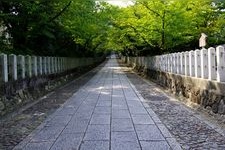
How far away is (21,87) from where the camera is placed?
1434cm

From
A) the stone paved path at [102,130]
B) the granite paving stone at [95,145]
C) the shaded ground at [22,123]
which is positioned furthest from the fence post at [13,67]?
the granite paving stone at [95,145]

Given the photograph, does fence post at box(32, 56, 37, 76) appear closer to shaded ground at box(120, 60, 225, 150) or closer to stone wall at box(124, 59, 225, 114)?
stone wall at box(124, 59, 225, 114)

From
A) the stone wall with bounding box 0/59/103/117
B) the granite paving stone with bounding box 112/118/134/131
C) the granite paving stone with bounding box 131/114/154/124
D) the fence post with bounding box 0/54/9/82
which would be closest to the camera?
the granite paving stone with bounding box 112/118/134/131

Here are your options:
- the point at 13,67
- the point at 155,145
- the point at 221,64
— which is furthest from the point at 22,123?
the point at 221,64

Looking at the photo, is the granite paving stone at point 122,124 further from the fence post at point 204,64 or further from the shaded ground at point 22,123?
the fence post at point 204,64

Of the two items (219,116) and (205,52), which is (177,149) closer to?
(219,116)

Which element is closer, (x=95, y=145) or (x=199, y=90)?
(x=95, y=145)

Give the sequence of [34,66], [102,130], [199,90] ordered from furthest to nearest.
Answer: [34,66]
[199,90]
[102,130]

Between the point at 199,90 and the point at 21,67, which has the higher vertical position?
the point at 21,67

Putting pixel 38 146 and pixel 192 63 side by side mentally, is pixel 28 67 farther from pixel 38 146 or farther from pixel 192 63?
pixel 38 146

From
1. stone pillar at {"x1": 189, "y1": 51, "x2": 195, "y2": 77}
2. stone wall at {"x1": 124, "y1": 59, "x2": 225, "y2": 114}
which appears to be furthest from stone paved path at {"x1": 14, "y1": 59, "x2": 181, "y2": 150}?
stone pillar at {"x1": 189, "y1": 51, "x2": 195, "y2": 77}

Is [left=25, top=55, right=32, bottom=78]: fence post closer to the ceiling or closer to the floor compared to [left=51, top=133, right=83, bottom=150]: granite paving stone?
closer to the ceiling

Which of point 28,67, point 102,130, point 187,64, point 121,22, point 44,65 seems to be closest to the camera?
point 102,130

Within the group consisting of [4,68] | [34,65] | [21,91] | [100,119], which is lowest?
[100,119]
